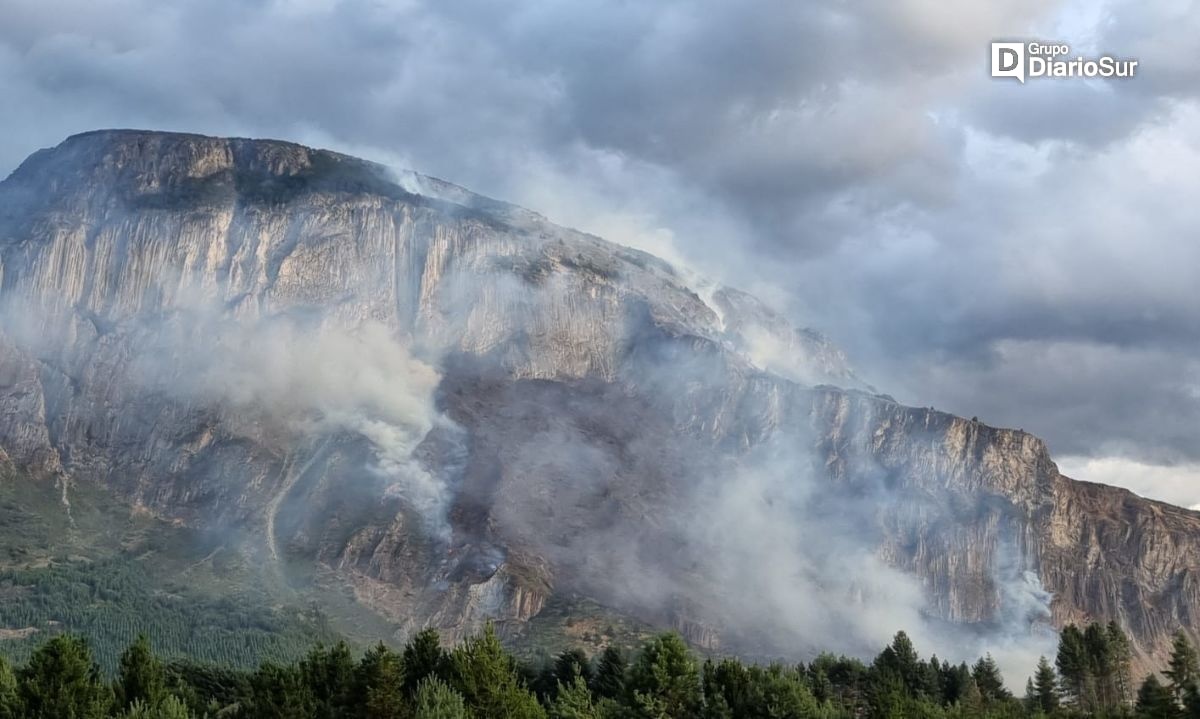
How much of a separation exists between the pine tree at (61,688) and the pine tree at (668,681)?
132 ft

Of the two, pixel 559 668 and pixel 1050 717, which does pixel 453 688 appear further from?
pixel 1050 717

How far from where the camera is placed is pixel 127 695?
306ft

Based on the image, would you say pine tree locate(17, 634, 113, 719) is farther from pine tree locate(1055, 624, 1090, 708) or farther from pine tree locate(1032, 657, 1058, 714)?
pine tree locate(1055, 624, 1090, 708)

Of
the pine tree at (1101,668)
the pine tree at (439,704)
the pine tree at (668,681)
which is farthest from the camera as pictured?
the pine tree at (1101,668)

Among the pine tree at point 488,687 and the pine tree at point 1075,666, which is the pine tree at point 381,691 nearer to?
the pine tree at point 488,687

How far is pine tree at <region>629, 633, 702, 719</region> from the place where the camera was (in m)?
90.2

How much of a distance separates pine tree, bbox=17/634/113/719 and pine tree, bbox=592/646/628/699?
6119 cm

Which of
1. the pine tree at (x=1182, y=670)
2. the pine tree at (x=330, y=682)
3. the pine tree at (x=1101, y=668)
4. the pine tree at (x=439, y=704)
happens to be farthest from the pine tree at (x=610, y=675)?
the pine tree at (x=1101, y=668)

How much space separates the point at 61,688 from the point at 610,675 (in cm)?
7054

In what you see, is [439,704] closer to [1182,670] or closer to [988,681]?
[1182,670]

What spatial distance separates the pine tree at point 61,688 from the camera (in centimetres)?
8081

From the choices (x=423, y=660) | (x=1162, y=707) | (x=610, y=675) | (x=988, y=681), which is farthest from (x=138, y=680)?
(x=988, y=681)

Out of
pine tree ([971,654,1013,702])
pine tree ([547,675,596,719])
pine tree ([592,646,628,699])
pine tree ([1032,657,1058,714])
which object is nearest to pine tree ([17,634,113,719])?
pine tree ([547,675,596,719])

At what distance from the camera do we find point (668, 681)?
90.9 meters
